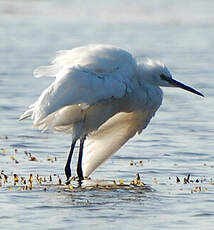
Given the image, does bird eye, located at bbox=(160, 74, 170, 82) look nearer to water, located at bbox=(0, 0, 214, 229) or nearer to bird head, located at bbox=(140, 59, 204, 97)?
bird head, located at bbox=(140, 59, 204, 97)

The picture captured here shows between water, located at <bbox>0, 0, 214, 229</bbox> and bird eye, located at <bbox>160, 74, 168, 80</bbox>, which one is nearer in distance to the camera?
water, located at <bbox>0, 0, 214, 229</bbox>

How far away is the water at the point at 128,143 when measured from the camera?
24.9 ft

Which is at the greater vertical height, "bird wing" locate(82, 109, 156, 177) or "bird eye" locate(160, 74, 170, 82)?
"bird eye" locate(160, 74, 170, 82)

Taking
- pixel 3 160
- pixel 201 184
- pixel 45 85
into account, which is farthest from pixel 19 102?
pixel 201 184

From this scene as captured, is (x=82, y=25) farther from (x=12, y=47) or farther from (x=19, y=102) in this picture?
(x=19, y=102)

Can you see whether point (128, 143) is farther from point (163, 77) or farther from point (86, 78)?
point (86, 78)

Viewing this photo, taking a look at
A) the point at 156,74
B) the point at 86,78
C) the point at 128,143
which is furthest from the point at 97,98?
the point at 128,143

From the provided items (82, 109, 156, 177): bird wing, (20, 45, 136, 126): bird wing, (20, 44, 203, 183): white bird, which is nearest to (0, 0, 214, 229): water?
(82, 109, 156, 177): bird wing

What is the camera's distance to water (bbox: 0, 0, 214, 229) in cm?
759

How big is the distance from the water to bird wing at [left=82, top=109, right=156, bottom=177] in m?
0.18

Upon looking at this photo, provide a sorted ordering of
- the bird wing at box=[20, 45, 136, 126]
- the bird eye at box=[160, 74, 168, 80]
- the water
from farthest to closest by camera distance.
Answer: the bird eye at box=[160, 74, 168, 80], the bird wing at box=[20, 45, 136, 126], the water

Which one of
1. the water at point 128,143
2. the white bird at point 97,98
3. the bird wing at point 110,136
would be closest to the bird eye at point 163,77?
the white bird at point 97,98

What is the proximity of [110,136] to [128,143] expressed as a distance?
134 cm

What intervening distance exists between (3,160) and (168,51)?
11.9 m
